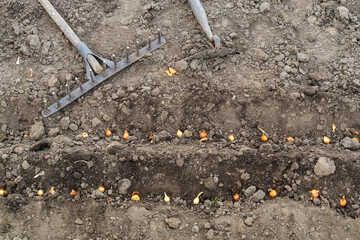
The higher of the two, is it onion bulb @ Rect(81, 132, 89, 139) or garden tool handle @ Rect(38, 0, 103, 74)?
garden tool handle @ Rect(38, 0, 103, 74)

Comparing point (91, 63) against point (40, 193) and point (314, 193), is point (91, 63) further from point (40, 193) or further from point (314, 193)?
point (314, 193)

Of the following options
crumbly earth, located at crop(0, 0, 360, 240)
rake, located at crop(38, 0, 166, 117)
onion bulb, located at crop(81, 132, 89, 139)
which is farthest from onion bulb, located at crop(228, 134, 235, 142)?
onion bulb, located at crop(81, 132, 89, 139)

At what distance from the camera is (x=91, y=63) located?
465cm

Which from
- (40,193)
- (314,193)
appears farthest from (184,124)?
(40,193)

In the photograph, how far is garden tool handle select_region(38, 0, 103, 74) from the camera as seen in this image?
4.66m

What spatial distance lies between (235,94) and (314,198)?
61.4 inches

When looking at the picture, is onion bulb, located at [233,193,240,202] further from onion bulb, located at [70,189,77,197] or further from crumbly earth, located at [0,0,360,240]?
onion bulb, located at [70,189,77,197]

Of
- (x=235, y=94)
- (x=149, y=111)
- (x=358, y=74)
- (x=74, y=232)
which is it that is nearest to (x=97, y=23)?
(x=149, y=111)

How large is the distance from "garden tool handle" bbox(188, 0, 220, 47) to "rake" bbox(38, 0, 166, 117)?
587 mm

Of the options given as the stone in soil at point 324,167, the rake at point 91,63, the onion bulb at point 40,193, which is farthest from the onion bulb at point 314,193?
the onion bulb at point 40,193

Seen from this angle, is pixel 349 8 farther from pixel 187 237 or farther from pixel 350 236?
pixel 187 237

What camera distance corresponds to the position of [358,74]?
4770 mm

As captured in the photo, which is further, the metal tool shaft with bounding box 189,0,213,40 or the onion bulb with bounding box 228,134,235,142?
the metal tool shaft with bounding box 189,0,213,40

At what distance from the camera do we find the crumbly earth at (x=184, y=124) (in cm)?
377
